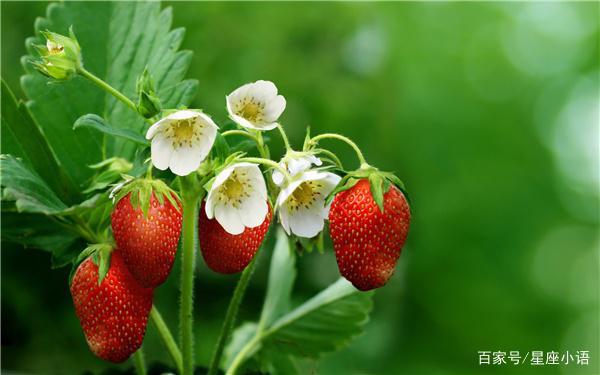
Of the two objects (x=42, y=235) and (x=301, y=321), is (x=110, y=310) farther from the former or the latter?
(x=301, y=321)

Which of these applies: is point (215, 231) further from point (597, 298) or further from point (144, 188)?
point (597, 298)

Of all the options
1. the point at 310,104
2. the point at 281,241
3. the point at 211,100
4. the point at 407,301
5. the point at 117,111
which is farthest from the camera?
the point at 407,301

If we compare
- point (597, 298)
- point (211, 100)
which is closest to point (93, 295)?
point (211, 100)

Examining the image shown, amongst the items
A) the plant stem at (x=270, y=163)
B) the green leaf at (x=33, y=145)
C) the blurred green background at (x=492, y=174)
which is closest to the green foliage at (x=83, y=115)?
the green leaf at (x=33, y=145)

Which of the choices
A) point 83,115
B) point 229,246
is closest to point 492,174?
point 83,115

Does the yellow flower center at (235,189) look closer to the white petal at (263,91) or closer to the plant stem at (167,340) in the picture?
the white petal at (263,91)
